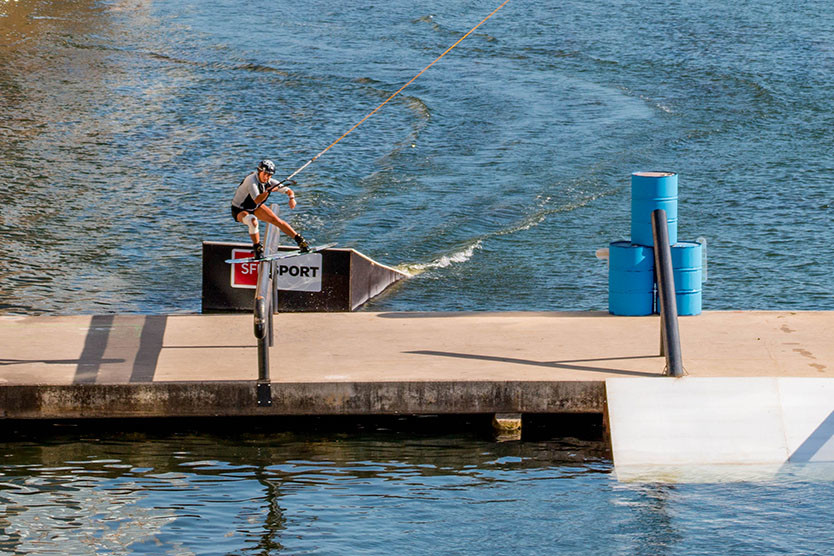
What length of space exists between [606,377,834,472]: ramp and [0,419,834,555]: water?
0.34 meters

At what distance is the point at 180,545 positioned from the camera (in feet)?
29.0

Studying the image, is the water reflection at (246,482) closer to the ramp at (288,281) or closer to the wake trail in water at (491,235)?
the ramp at (288,281)

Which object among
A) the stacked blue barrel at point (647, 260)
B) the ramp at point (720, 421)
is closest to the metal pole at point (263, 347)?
the ramp at point (720, 421)

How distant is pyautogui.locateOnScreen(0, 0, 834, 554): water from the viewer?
9.21 meters

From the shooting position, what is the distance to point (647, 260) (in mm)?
12438

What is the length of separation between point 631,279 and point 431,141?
15.6 metres

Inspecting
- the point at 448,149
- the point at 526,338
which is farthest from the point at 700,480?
the point at 448,149

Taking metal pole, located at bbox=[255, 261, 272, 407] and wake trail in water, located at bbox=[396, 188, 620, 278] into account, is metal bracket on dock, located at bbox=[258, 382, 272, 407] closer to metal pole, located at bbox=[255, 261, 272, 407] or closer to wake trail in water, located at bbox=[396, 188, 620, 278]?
metal pole, located at bbox=[255, 261, 272, 407]

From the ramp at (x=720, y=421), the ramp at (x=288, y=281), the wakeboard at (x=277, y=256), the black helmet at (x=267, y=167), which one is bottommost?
the ramp at (x=720, y=421)

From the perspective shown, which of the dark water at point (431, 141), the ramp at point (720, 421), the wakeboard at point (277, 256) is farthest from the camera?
the dark water at point (431, 141)

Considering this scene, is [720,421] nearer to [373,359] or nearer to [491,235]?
[373,359]

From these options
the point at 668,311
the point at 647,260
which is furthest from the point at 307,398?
the point at 647,260

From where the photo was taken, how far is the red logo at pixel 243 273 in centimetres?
1351

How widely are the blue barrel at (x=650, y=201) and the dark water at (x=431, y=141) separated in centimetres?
470
